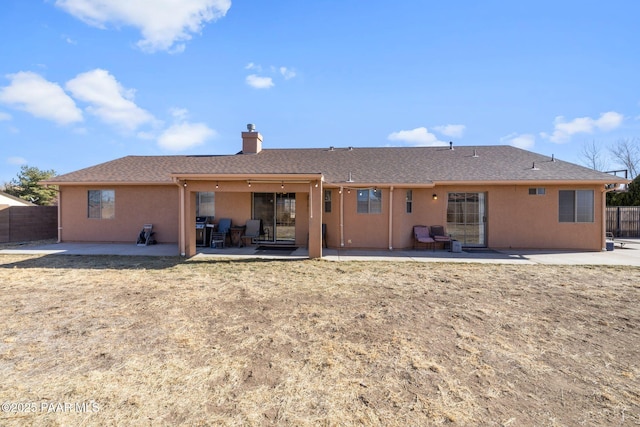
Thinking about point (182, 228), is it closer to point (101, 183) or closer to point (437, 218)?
point (101, 183)

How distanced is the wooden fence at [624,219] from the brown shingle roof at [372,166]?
6.91 metres

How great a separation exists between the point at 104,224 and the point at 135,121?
732cm

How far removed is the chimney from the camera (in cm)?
1305

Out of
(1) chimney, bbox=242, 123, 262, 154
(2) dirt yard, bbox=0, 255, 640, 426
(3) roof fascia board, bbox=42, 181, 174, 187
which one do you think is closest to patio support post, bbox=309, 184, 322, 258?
(2) dirt yard, bbox=0, 255, 640, 426

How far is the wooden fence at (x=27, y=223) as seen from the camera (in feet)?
37.8

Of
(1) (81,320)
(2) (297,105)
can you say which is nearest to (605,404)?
(1) (81,320)

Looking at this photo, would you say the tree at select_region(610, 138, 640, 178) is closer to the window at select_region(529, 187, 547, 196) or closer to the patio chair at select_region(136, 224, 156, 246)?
the window at select_region(529, 187, 547, 196)

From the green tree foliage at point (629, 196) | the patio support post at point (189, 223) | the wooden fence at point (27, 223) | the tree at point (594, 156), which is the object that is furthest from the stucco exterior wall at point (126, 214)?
the tree at point (594, 156)

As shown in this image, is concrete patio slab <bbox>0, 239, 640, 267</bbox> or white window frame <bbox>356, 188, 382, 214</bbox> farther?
white window frame <bbox>356, 188, 382, 214</bbox>

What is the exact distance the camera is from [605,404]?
7.59ft

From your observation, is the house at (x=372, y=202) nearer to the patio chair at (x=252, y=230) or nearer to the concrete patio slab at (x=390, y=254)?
the patio chair at (x=252, y=230)

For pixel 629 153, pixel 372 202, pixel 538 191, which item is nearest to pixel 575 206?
pixel 538 191

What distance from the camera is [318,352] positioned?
3127 millimetres

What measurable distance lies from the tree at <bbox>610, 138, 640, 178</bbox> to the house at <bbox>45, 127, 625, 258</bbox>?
947 inches
